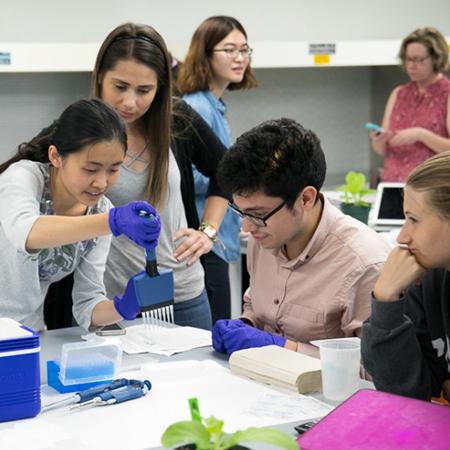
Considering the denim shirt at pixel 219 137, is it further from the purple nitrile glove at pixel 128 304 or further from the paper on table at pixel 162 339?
the purple nitrile glove at pixel 128 304

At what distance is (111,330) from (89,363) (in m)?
0.43

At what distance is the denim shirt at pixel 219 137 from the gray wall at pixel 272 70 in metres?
1.18

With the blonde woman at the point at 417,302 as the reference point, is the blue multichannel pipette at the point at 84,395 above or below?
below

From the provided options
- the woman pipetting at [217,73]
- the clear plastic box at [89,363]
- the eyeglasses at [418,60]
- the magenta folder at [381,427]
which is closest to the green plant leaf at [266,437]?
the magenta folder at [381,427]

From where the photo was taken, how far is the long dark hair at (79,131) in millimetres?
2131

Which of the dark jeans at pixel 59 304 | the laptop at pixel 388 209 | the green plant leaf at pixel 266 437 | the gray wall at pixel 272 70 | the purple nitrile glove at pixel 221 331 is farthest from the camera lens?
the gray wall at pixel 272 70

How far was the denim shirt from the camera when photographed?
329cm

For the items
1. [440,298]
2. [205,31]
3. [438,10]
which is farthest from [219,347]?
[438,10]

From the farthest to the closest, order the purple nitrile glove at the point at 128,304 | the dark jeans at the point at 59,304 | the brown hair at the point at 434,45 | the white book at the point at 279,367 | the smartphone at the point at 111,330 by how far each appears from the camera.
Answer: the brown hair at the point at 434,45 < the dark jeans at the point at 59,304 < the smartphone at the point at 111,330 < the purple nitrile glove at the point at 128,304 < the white book at the point at 279,367

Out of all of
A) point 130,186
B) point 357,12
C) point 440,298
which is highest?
point 357,12

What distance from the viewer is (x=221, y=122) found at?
3.48 m

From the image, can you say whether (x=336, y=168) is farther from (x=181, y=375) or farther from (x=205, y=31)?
(x=181, y=375)

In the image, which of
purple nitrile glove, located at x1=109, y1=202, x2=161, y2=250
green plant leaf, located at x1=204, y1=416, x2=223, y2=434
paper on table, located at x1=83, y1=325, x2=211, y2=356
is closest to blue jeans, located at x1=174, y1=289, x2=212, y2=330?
paper on table, located at x1=83, y1=325, x2=211, y2=356

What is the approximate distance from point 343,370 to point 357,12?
387 centimetres
